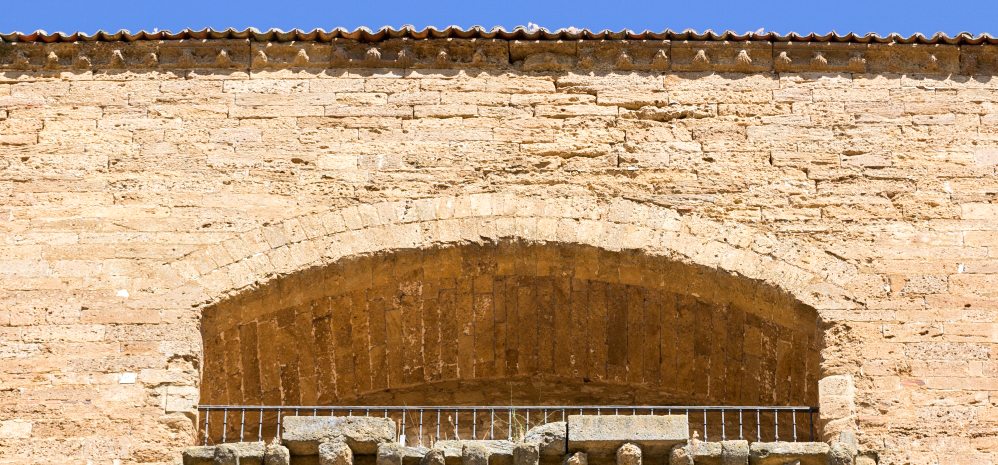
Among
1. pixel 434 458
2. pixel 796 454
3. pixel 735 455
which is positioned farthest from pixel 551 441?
pixel 796 454

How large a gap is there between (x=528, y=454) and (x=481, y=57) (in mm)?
3592

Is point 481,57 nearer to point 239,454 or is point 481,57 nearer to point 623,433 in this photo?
point 623,433

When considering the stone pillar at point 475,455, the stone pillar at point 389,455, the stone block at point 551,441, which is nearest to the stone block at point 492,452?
the stone pillar at point 475,455

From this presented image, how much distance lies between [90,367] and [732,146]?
4.09 m

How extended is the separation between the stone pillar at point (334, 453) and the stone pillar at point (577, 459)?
3.65 ft

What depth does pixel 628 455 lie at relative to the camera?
11.0 m

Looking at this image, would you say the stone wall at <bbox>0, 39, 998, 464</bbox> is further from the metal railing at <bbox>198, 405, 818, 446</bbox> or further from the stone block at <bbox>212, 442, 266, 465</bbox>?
the metal railing at <bbox>198, 405, 818, 446</bbox>

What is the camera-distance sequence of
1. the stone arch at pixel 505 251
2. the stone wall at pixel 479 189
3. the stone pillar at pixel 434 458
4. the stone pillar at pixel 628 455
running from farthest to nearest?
the stone arch at pixel 505 251, the stone wall at pixel 479 189, the stone pillar at pixel 434 458, the stone pillar at pixel 628 455

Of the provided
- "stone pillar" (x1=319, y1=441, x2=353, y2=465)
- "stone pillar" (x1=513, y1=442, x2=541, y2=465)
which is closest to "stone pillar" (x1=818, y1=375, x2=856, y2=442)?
"stone pillar" (x1=513, y1=442, x2=541, y2=465)

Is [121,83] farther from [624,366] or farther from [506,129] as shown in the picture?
[624,366]

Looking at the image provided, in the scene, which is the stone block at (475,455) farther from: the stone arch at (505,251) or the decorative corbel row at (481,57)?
the decorative corbel row at (481,57)

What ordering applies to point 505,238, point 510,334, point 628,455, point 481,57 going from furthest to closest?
point 481,57
point 510,334
point 505,238
point 628,455

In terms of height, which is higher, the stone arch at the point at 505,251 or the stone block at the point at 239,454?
the stone arch at the point at 505,251

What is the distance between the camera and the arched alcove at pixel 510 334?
42.1 feet
